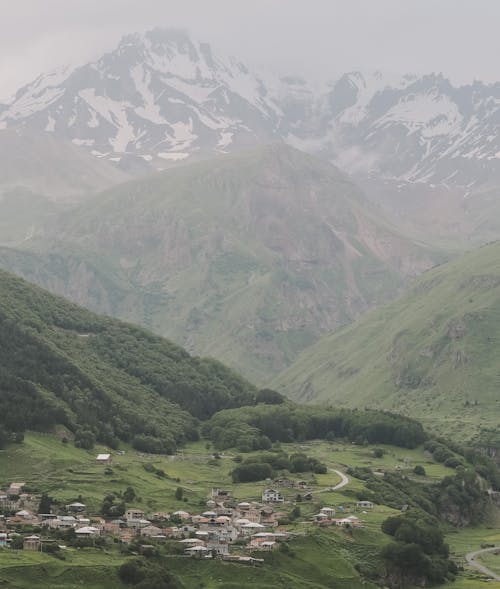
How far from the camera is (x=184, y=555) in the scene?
16488 centimetres

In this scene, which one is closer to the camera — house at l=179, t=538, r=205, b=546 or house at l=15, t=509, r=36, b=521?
house at l=179, t=538, r=205, b=546

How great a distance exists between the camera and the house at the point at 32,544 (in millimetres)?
156750

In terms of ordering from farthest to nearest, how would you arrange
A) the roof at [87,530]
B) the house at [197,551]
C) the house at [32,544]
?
the roof at [87,530]
the house at [197,551]
the house at [32,544]

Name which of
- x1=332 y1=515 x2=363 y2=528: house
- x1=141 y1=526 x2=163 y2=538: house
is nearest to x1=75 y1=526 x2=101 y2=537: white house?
x1=141 y1=526 x2=163 y2=538: house

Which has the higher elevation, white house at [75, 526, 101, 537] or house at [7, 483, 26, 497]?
house at [7, 483, 26, 497]

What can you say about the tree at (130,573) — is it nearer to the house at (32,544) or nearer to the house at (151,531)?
the house at (32,544)

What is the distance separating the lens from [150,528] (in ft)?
582

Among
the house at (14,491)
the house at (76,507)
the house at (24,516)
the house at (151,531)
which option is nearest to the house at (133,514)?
the house at (76,507)

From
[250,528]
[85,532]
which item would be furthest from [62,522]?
[250,528]

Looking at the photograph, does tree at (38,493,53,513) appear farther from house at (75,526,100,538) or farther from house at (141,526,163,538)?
house at (75,526,100,538)

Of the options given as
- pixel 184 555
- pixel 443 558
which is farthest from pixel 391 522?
pixel 184 555

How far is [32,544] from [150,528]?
77.7 ft

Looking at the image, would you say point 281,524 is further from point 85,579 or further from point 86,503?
point 85,579

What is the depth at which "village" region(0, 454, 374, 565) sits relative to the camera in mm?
165125
